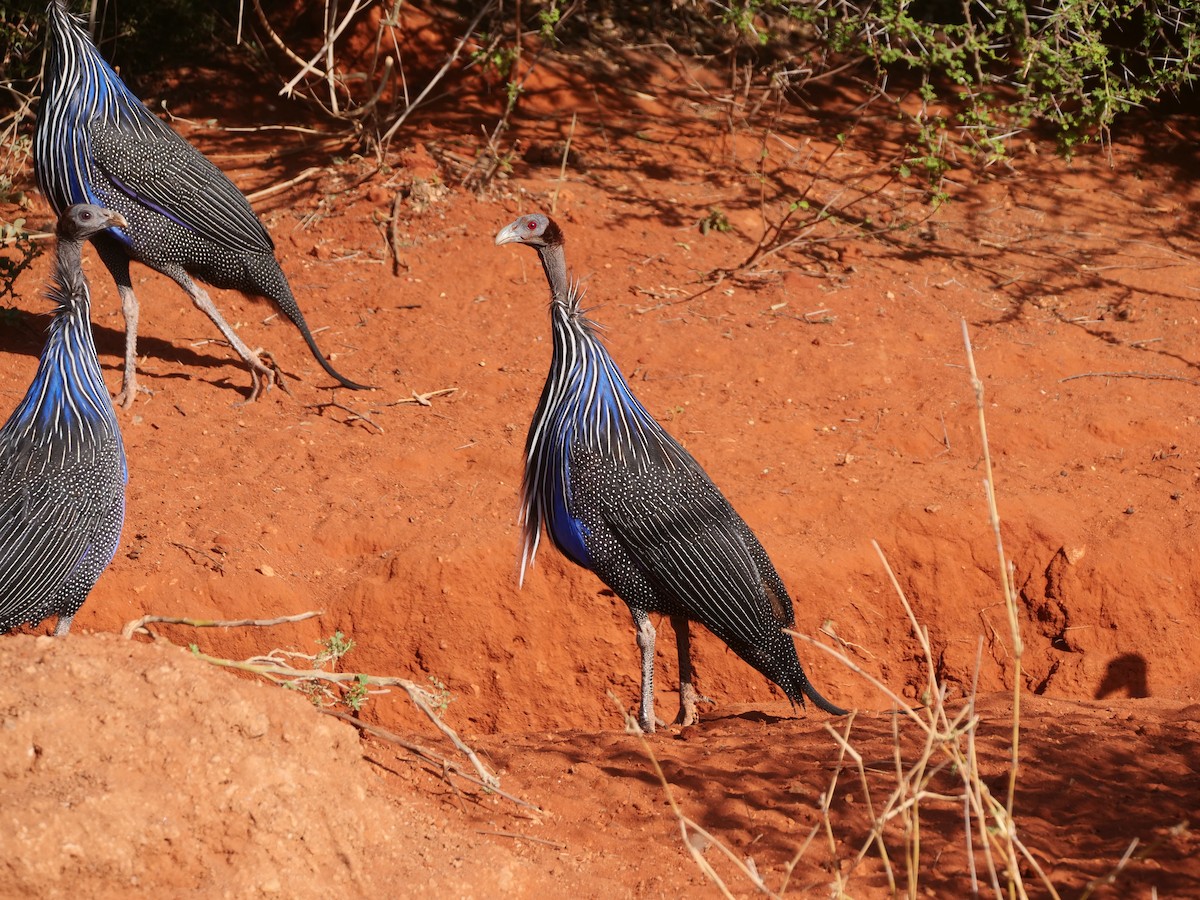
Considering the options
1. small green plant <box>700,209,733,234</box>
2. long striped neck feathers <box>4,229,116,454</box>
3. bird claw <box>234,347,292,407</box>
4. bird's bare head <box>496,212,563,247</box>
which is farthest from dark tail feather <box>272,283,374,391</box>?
small green plant <box>700,209,733,234</box>

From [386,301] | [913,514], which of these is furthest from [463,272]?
[913,514]

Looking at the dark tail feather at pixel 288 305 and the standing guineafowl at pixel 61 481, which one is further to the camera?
the dark tail feather at pixel 288 305

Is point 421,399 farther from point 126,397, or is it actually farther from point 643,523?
point 643,523

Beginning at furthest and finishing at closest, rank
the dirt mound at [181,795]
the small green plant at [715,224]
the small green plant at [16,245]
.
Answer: the small green plant at [715,224]
the small green plant at [16,245]
the dirt mound at [181,795]

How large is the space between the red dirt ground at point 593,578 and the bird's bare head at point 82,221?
1.45 meters

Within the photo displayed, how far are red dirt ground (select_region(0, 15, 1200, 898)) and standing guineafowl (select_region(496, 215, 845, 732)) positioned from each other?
410 millimetres

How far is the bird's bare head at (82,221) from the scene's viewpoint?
17.9 feet

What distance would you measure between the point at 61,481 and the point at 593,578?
2575 millimetres

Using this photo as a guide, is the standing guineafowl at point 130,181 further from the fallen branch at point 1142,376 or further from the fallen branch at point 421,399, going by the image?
the fallen branch at point 1142,376

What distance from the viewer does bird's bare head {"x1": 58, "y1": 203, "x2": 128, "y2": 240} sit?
5.45 m

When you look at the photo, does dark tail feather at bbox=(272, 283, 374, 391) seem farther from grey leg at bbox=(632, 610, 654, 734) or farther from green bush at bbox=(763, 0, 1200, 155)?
green bush at bbox=(763, 0, 1200, 155)

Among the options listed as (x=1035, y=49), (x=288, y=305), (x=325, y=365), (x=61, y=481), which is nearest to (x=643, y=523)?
(x=61, y=481)

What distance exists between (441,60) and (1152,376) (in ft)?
19.5

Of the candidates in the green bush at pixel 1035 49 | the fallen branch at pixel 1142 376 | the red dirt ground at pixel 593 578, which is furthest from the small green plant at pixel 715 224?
the fallen branch at pixel 1142 376
